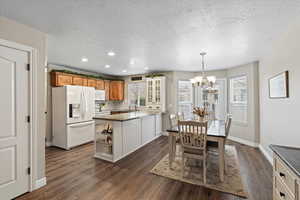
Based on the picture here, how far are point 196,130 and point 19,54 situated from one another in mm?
2963

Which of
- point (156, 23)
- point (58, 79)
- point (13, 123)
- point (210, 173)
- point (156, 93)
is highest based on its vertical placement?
point (156, 23)

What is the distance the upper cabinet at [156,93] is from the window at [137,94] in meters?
0.60

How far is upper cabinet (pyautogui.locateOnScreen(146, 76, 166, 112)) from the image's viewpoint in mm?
5562

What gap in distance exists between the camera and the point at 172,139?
9.75ft

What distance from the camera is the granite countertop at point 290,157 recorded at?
44.6 inches

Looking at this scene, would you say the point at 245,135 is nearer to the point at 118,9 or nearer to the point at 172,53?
the point at 172,53

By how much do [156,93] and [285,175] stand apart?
4.61 metres

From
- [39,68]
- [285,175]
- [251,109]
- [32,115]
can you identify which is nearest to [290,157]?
[285,175]

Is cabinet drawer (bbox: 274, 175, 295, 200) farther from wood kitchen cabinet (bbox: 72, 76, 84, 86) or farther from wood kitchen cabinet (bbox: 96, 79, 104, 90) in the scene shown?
wood kitchen cabinet (bbox: 96, 79, 104, 90)

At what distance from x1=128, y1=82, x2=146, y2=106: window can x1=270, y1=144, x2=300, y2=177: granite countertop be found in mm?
5170

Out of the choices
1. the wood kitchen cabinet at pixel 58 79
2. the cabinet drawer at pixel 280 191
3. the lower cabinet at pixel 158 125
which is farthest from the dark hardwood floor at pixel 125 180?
the wood kitchen cabinet at pixel 58 79

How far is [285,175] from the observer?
128cm

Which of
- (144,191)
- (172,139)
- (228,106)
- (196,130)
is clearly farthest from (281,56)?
(144,191)

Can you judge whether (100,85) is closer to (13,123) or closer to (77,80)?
(77,80)
